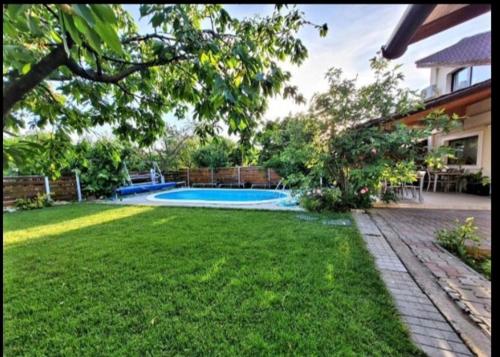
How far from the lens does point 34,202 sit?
888cm

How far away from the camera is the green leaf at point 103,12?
0.72m

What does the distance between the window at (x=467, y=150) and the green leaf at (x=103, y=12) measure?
1330cm

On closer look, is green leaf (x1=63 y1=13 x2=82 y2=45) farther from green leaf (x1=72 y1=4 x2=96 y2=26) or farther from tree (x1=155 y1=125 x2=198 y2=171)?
tree (x1=155 y1=125 x2=198 y2=171)

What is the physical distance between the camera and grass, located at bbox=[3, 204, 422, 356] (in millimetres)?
2021

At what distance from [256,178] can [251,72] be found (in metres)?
14.1

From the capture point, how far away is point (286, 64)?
257cm

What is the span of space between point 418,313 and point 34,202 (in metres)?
11.8

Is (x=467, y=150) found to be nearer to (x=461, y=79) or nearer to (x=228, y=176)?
(x=461, y=79)

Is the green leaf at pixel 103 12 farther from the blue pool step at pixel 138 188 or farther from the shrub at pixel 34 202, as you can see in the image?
the blue pool step at pixel 138 188

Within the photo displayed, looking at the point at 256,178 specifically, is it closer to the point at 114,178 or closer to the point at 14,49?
the point at 114,178

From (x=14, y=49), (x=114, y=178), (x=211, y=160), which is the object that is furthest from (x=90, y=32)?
(x=211, y=160)

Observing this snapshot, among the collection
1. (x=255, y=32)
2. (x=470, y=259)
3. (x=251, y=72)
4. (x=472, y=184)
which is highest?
(x=255, y=32)

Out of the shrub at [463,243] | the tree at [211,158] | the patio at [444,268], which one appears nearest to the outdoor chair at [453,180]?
the patio at [444,268]

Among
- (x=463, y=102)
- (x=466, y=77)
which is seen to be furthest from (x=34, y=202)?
(x=466, y=77)
